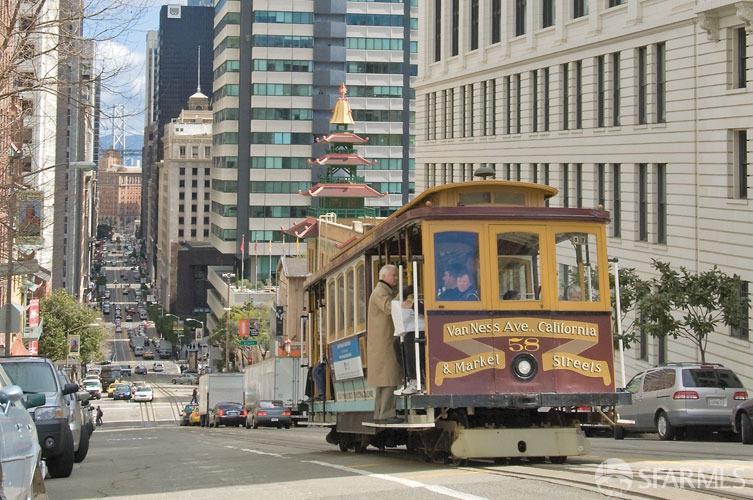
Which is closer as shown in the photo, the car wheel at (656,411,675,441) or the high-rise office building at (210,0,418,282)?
the car wheel at (656,411,675,441)

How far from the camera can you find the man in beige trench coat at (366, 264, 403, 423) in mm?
15438

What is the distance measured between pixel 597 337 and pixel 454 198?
92.5 inches

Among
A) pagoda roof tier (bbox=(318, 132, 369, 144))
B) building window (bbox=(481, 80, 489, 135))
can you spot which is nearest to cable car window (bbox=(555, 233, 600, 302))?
building window (bbox=(481, 80, 489, 135))

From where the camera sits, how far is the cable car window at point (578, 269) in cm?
1517

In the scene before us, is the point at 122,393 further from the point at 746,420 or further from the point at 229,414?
the point at 746,420

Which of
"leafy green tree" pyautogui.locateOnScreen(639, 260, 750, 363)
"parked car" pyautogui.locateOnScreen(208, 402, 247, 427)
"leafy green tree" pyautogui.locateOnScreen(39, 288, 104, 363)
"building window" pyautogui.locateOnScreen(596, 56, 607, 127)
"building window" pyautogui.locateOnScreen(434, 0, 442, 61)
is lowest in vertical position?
"parked car" pyautogui.locateOnScreen(208, 402, 247, 427)

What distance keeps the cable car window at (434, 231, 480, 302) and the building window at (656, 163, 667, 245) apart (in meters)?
27.9

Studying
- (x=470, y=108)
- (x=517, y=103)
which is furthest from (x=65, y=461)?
(x=470, y=108)

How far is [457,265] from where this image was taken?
15.0m

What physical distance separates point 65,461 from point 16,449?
28.1 feet

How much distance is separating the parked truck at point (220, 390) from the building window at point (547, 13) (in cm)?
1989

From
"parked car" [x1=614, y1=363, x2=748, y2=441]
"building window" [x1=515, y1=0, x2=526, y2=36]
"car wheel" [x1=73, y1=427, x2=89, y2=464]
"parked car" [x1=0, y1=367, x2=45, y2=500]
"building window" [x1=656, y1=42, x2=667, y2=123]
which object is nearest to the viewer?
"parked car" [x1=0, y1=367, x2=45, y2=500]

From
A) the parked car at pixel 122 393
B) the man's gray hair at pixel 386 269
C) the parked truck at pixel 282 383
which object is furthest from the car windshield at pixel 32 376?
the parked car at pixel 122 393

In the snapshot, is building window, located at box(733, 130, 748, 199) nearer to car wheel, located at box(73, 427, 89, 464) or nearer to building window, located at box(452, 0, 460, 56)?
car wheel, located at box(73, 427, 89, 464)
